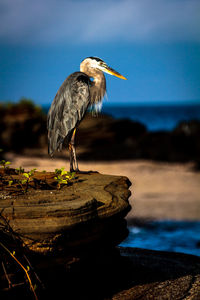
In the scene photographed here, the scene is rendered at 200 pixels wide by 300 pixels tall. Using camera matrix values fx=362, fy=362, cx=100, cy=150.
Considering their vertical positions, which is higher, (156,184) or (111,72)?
(111,72)

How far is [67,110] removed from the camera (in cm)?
438

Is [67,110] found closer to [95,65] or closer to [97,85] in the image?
[97,85]

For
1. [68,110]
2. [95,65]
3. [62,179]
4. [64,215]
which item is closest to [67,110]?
[68,110]

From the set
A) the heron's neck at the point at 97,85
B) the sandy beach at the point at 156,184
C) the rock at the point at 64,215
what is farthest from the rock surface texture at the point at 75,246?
the sandy beach at the point at 156,184

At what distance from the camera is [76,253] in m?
2.78

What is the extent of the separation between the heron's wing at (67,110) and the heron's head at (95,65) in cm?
24

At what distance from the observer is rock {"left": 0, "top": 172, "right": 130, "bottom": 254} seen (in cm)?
255

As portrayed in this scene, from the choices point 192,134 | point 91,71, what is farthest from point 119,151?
point 91,71

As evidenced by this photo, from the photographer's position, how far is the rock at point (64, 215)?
2553 millimetres

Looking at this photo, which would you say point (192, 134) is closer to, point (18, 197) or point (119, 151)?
point (119, 151)

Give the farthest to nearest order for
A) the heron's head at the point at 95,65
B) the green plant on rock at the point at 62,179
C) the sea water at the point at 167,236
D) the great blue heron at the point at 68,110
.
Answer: the sea water at the point at 167,236, the heron's head at the point at 95,65, the great blue heron at the point at 68,110, the green plant on rock at the point at 62,179

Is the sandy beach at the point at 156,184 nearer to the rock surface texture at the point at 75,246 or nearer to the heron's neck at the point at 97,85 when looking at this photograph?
the heron's neck at the point at 97,85

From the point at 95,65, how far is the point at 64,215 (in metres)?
2.52

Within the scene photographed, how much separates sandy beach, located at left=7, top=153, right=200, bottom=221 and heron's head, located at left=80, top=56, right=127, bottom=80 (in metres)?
3.29
